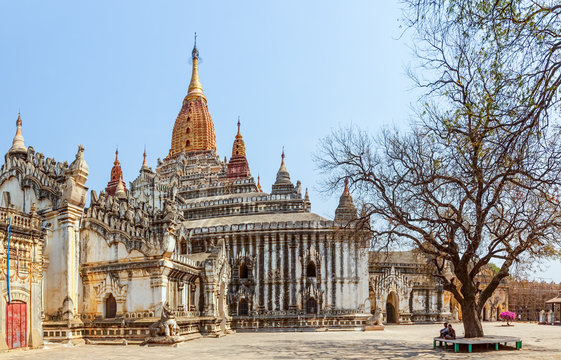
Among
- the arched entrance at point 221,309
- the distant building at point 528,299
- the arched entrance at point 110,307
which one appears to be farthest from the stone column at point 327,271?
the distant building at point 528,299

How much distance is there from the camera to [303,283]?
145 feet

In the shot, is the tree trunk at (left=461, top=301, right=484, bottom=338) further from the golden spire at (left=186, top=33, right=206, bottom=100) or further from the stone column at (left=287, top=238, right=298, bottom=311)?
the golden spire at (left=186, top=33, right=206, bottom=100)

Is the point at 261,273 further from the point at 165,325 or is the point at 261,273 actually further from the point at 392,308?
the point at 165,325

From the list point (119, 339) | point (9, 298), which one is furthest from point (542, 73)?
point (119, 339)

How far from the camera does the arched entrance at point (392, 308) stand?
50612mm

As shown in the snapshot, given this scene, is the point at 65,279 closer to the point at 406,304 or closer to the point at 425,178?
the point at 425,178

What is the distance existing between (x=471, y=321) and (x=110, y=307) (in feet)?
58.6

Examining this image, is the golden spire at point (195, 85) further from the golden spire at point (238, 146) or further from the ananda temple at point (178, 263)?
the ananda temple at point (178, 263)

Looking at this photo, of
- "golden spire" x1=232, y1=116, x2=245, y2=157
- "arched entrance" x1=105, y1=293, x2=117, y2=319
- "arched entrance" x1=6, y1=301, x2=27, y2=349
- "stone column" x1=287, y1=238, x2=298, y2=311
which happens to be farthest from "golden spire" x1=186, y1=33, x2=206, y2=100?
"arched entrance" x1=6, y1=301, x2=27, y2=349

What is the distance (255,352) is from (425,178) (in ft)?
33.1

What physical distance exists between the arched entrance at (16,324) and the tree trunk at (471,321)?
1854 cm

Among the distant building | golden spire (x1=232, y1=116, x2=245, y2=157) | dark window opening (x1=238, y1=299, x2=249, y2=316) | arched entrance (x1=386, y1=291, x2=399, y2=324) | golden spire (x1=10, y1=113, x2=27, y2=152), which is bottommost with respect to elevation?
the distant building

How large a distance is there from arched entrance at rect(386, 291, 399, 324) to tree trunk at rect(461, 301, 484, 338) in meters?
26.4

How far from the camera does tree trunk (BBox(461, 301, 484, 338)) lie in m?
24.2
